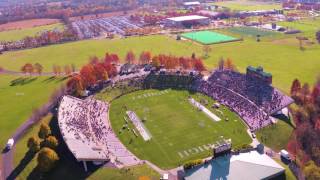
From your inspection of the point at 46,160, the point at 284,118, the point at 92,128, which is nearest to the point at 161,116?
the point at 92,128

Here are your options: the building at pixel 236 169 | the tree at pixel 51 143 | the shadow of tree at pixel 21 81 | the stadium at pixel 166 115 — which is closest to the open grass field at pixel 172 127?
the stadium at pixel 166 115

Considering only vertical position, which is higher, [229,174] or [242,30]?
[242,30]

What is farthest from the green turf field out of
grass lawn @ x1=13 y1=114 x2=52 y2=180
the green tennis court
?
grass lawn @ x1=13 y1=114 x2=52 y2=180

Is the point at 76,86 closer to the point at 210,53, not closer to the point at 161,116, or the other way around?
the point at 161,116

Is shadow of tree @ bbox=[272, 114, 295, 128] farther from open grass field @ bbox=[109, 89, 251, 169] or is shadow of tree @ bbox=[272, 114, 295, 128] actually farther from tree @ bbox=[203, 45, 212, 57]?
tree @ bbox=[203, 45, 212, 57]

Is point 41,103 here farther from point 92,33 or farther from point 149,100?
point 92,33

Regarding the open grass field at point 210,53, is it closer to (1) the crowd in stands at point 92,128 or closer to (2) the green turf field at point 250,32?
(2) the green turf field at point 250,32

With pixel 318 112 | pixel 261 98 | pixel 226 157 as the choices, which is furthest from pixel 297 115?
pixel 226 157
